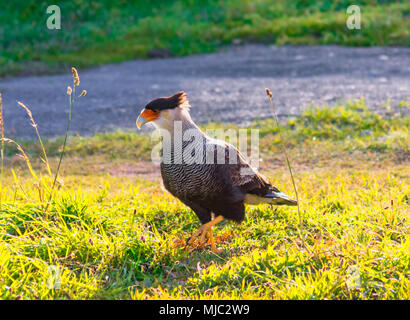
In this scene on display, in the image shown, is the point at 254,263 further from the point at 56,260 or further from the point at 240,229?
the point at 56,260

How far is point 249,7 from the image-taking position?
1337 cm

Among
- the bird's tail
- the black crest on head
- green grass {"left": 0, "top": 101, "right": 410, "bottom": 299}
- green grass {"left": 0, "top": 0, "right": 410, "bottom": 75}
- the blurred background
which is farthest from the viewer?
green grass {"left": 0, "top": 0, "right": 410, "bottom": 75}

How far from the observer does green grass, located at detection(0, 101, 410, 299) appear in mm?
3148

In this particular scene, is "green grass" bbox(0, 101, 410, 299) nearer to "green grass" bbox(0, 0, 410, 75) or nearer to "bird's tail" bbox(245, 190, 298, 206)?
"bird's tail" bbox(245, 190, 298, 206)

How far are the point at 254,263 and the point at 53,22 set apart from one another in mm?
11338

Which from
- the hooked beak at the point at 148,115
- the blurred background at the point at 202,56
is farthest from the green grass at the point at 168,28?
the hooked beak at the point at 148,115

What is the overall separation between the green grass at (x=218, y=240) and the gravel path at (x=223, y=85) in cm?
237

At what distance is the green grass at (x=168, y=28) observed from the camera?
11375mm

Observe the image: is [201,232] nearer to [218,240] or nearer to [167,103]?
[218,240]

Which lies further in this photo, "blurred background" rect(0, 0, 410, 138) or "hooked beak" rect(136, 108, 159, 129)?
"blurred background" rect(0, 0, 410, 138)

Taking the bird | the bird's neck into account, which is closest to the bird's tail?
the bird

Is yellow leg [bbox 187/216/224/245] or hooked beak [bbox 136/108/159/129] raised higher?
hooked beak [bbox 136/108/159/129]

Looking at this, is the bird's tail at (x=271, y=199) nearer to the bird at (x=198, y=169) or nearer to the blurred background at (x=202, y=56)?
the bird at (x=198, y=169)

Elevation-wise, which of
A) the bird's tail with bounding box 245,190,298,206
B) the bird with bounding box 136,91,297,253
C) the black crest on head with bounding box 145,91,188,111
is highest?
the black crest on head with bounding box 145,91,188,111
